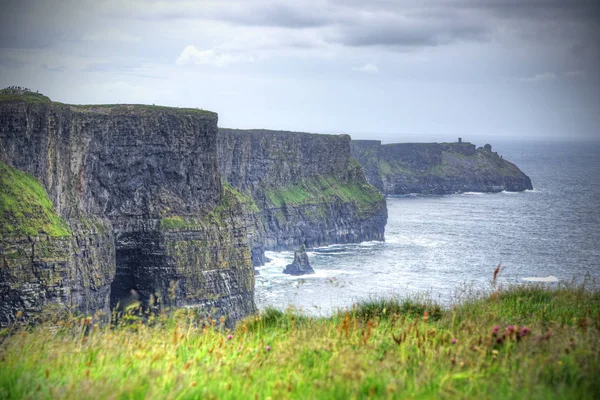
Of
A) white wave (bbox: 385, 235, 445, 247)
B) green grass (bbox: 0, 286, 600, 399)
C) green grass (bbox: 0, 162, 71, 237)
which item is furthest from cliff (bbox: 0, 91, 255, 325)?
white wave (bbox: 385, 235, 445, 247)

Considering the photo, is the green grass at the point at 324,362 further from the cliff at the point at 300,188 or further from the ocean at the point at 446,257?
the cliff at the point at 300,188

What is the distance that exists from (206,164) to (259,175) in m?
67.5

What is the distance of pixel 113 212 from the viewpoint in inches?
2788

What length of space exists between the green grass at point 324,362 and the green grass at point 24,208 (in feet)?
138

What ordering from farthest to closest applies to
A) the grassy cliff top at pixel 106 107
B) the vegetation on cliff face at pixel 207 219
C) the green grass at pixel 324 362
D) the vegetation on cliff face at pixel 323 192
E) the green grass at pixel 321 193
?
the vegetation on cliff face at pixel 323 192 < the green grass at pixel 321 193 < the vegetation on cliff face at pixel 207 219 < the grassy cliff top at pixel 106 107 < the green grass at pixel 324 362

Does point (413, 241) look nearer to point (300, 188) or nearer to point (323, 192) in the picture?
point (323, 192)

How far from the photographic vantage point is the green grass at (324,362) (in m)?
9.92

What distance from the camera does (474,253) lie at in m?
131

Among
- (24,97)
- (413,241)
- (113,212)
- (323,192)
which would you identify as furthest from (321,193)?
(24,97)

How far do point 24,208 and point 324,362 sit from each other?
47.0 metres

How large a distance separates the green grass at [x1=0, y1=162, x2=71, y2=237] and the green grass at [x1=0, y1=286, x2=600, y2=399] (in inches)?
1652

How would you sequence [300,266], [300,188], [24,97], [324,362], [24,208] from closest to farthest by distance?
[324,362] < [24,208] < [24,97] < [300,266] < [300,188]

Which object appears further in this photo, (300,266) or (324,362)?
(300,266)

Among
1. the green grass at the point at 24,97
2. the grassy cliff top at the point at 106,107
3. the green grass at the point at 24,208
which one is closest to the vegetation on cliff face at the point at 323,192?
the grassy cliff top at the point at 106,107
